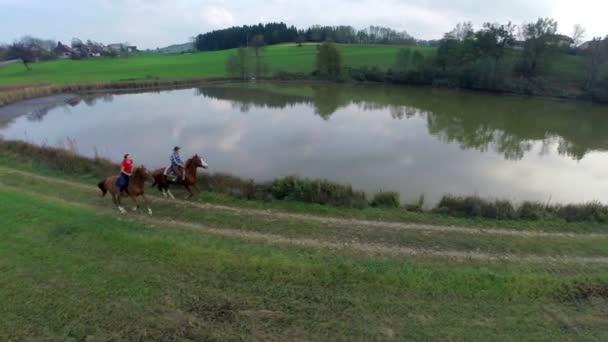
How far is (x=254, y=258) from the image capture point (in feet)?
28.8

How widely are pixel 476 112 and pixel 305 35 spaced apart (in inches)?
3669

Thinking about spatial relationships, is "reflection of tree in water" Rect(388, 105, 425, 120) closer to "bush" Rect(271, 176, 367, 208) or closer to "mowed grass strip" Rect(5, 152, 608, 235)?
"bush" Rect(271, 176, 367, 208)

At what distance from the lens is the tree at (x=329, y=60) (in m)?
66.7

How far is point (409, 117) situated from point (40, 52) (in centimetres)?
9876

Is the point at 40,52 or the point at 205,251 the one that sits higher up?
the point at 40,52

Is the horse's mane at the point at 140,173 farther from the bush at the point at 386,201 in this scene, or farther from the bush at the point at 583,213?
the bush at the point at 583,213

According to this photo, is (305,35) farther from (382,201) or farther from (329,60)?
(382,201)

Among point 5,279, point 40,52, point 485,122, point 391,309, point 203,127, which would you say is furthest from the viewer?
point 40,52

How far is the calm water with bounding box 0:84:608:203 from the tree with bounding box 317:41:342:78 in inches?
910

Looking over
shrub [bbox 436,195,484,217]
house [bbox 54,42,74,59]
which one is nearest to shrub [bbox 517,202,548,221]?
shrub [bbox 436,195,484,217]

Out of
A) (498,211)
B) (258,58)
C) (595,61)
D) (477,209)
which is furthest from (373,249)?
(258,58)

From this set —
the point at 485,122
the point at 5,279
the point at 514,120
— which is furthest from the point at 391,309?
the point at 514,120

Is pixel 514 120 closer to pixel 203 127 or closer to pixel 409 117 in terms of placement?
pixel 409 117

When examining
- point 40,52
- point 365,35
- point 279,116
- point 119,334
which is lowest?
point 119,334
